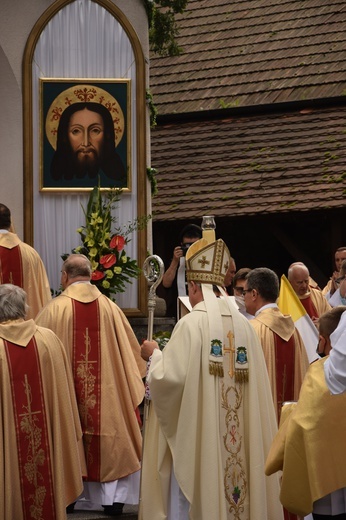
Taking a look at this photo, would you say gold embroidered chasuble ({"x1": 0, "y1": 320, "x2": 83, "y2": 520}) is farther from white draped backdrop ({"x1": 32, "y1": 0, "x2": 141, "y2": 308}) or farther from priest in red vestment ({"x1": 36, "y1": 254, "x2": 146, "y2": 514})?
white draped backdrop ({"x1": 32, "y1": 0, "x2": 141, "y2": 308})

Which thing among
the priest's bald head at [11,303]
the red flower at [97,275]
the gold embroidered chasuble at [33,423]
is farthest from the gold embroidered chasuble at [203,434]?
the red flower at [97,275]

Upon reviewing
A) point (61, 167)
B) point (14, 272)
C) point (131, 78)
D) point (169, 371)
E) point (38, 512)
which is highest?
point (131, 78)

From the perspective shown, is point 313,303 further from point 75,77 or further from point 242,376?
point 242,376

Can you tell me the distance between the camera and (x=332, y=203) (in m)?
17.8

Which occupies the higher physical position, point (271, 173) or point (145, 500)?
point (271, 173)

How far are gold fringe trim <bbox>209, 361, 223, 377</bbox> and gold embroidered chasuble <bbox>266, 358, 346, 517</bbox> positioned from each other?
0.95 m

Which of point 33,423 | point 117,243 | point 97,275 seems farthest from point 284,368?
point 117,243

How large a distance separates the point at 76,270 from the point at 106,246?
9.26 feet

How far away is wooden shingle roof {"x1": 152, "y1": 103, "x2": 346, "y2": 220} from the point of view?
18.4 metres

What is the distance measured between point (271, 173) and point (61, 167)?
6041mm

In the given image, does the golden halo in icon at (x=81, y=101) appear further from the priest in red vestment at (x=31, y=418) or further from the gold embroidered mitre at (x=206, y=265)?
the gold embroidered mitre at (x=206, y=265)

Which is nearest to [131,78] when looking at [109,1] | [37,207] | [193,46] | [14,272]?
[109,1]

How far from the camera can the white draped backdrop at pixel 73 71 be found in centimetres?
1363

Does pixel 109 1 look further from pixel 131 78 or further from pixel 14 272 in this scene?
pixel 14 272
